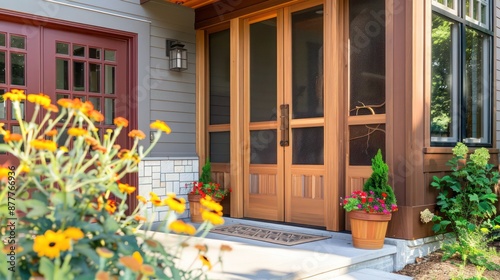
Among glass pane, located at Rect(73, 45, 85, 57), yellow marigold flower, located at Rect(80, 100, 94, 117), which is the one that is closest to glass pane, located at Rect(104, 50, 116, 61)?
glass pane, located at Rect(73, 45, 85, 57)

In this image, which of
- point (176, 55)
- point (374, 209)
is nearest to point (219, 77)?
point (176, 55)

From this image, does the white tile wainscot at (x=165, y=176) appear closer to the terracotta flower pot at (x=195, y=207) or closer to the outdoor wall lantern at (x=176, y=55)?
the terracotta flower pot at (x=195, y=207)

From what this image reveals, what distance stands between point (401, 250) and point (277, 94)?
1908mm

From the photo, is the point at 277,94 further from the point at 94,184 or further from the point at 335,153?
the point at 94,184

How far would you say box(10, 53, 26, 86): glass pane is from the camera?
403 cm

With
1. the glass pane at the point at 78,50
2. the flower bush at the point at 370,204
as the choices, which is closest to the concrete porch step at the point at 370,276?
the flower bush at the point at 370,204

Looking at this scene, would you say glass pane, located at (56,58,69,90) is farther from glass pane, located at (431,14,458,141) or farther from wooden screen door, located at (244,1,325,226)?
glass pane, located at (431,14,458,141)

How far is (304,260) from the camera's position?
3.07 meters

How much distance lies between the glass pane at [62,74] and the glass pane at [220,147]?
173 cm

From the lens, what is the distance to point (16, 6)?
13.0 feet

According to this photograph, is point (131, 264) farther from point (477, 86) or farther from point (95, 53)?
point (477, 86)

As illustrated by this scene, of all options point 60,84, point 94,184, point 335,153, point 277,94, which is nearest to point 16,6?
point 60,84

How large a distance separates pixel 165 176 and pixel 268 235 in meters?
1.54

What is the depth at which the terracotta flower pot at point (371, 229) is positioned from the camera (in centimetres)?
338
